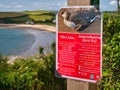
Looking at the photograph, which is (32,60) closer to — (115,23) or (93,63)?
(115,23)

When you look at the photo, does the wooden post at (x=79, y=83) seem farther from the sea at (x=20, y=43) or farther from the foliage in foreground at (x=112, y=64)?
the sea at (x=20, y=43)

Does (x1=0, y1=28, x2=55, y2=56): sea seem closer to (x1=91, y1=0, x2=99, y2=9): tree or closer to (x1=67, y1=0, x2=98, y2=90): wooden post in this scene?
(x1=67, y1=0, x2=98, y2=90): wooden post

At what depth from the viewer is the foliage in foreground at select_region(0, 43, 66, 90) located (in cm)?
552

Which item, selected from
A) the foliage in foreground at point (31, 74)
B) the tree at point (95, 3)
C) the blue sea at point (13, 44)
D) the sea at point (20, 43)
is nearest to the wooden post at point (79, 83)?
the tree at point (95, 3)

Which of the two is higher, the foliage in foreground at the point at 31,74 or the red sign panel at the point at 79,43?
the red sign panel at the point at 79,43

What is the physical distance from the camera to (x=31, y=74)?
221 inches

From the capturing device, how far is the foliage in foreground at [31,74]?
5516 mm

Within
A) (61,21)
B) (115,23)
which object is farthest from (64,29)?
(115,23)

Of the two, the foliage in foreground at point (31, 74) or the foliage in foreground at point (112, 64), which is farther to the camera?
the foliage in foreground at point (31, 74)

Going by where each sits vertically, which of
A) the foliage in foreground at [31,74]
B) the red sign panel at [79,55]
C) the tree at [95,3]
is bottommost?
the foliage in foreground at [31,74]

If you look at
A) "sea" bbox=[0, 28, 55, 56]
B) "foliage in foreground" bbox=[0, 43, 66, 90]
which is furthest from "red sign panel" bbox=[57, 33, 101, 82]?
"sea" bbox=[0, 28, 55, 56]

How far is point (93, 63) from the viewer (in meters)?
3.72

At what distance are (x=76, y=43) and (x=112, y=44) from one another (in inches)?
13.7

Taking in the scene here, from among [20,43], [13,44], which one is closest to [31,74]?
[13,44]
